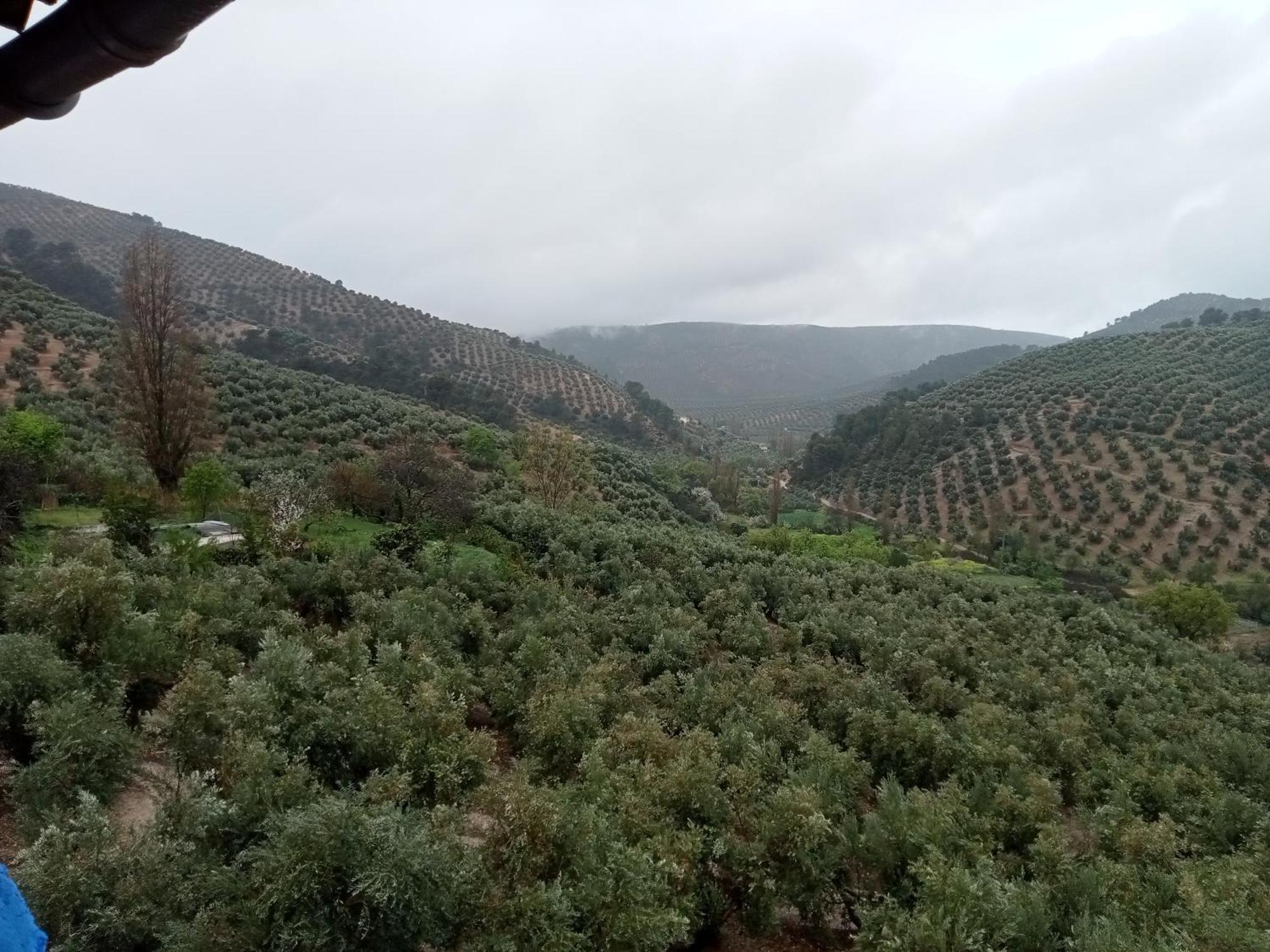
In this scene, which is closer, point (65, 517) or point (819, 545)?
point (65, 517)

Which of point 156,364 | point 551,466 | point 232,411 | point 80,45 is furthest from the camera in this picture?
point 232,411

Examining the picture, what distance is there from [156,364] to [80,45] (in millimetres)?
16840

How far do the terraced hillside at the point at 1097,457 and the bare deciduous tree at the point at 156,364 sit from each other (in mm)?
39382

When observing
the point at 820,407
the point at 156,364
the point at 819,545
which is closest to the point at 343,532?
the point at 156,364

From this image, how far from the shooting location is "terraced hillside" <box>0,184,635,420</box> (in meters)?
56.5

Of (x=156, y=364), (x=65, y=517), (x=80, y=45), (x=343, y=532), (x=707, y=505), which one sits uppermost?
(x=80, y=45)

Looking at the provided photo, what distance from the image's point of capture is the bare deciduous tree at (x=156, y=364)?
49.9 ft

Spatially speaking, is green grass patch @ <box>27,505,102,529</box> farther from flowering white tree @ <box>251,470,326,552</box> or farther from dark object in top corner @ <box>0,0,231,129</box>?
dark object in top corner @ <box>0,0,231,129</box>

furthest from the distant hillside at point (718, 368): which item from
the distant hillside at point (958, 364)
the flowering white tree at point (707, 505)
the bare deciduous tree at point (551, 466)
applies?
the bare deciduous tree at point (551, 466)

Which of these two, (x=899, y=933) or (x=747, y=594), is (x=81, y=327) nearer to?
(x=747, y=594)

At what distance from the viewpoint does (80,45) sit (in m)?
1.64

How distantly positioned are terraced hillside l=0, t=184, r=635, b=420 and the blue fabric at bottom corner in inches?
2040

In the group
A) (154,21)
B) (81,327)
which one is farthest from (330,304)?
(154,21)

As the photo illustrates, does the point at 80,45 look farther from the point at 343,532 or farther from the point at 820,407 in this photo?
the point at 820,407
